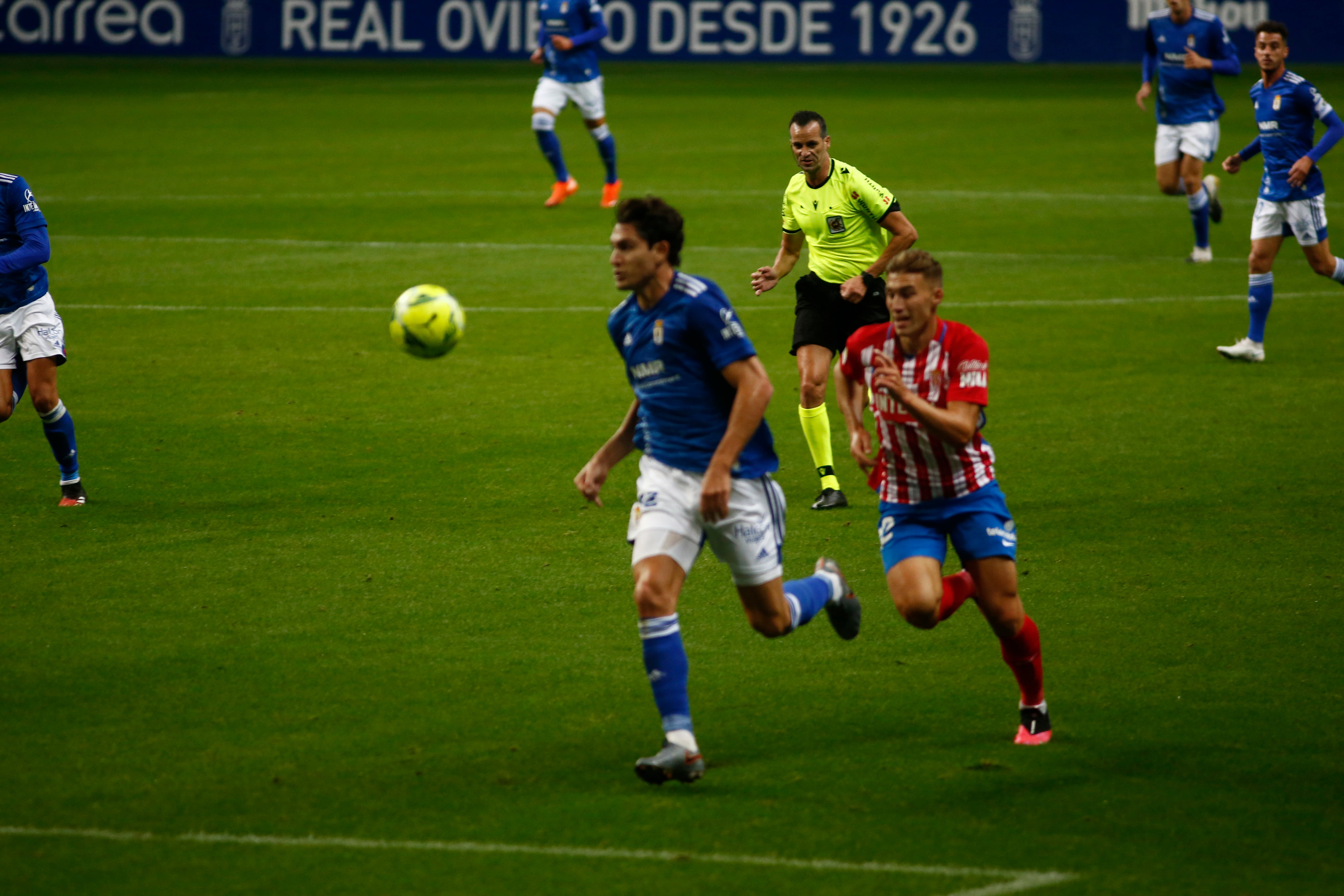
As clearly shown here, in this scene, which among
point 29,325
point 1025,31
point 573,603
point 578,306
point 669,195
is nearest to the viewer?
point 573,603

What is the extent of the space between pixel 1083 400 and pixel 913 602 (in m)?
6.95

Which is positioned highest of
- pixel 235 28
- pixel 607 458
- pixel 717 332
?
pixel 235 28

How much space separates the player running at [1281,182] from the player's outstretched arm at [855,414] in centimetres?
798

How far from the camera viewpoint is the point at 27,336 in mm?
9906

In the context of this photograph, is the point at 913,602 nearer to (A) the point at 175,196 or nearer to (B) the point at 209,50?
(A) the point at 175,196

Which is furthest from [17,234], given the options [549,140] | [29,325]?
[549,140]

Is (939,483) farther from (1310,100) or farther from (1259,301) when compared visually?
(1310,100)

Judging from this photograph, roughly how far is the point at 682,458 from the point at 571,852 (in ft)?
5.28

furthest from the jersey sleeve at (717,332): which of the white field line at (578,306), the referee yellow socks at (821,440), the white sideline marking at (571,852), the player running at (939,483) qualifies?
the white field line at (578,306)

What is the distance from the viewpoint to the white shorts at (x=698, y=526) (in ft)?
20.7

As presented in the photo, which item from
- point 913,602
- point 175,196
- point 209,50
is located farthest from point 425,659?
point 209,50

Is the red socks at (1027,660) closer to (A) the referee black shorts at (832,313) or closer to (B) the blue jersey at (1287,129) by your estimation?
(A) the referee black shorts at (832,313)

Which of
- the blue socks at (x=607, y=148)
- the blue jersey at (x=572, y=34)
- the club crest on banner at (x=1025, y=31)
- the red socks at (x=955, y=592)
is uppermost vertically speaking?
the club crest on banner at (x=1025, y=31)

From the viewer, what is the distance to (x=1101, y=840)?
5707mm
